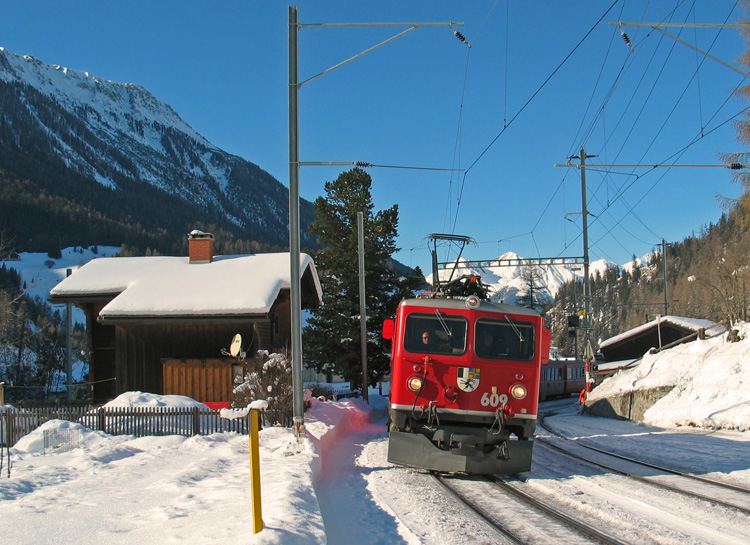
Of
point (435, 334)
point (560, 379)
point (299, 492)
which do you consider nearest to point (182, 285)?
point (435, 334)

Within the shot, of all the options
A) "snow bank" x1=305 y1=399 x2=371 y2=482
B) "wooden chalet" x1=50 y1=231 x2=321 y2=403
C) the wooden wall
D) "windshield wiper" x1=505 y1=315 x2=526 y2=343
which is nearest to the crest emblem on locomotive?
"windshield wiper" x1=505 y1=315 x2=526 y2=343

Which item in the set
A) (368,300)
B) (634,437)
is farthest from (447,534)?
(368,300)

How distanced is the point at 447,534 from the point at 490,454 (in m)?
3.26

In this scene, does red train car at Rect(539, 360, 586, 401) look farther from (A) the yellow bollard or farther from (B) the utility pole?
(A) the yellow bollard

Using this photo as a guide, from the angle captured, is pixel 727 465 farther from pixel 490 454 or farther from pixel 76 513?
pixel 76 513

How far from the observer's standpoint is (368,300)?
105ft

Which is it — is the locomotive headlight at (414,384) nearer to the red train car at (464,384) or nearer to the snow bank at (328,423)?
the red train car at (464,384)

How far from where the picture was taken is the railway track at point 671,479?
8.02 metres

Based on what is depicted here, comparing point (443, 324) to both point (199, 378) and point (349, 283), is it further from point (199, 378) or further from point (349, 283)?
point (349, 283)

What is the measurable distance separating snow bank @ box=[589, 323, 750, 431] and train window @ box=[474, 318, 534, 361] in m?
9.08

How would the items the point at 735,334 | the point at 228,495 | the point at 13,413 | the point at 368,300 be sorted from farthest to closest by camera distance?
the point at 368,300 → the point at 735,334 → the point at 13,413 → the point at 228,495

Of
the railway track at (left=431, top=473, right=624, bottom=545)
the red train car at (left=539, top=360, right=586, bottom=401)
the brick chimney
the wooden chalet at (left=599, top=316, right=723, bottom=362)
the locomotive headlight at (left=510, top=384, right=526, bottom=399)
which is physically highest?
the brick chimney

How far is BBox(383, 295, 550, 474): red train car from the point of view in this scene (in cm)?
978

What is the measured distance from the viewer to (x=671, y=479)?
9578mm
